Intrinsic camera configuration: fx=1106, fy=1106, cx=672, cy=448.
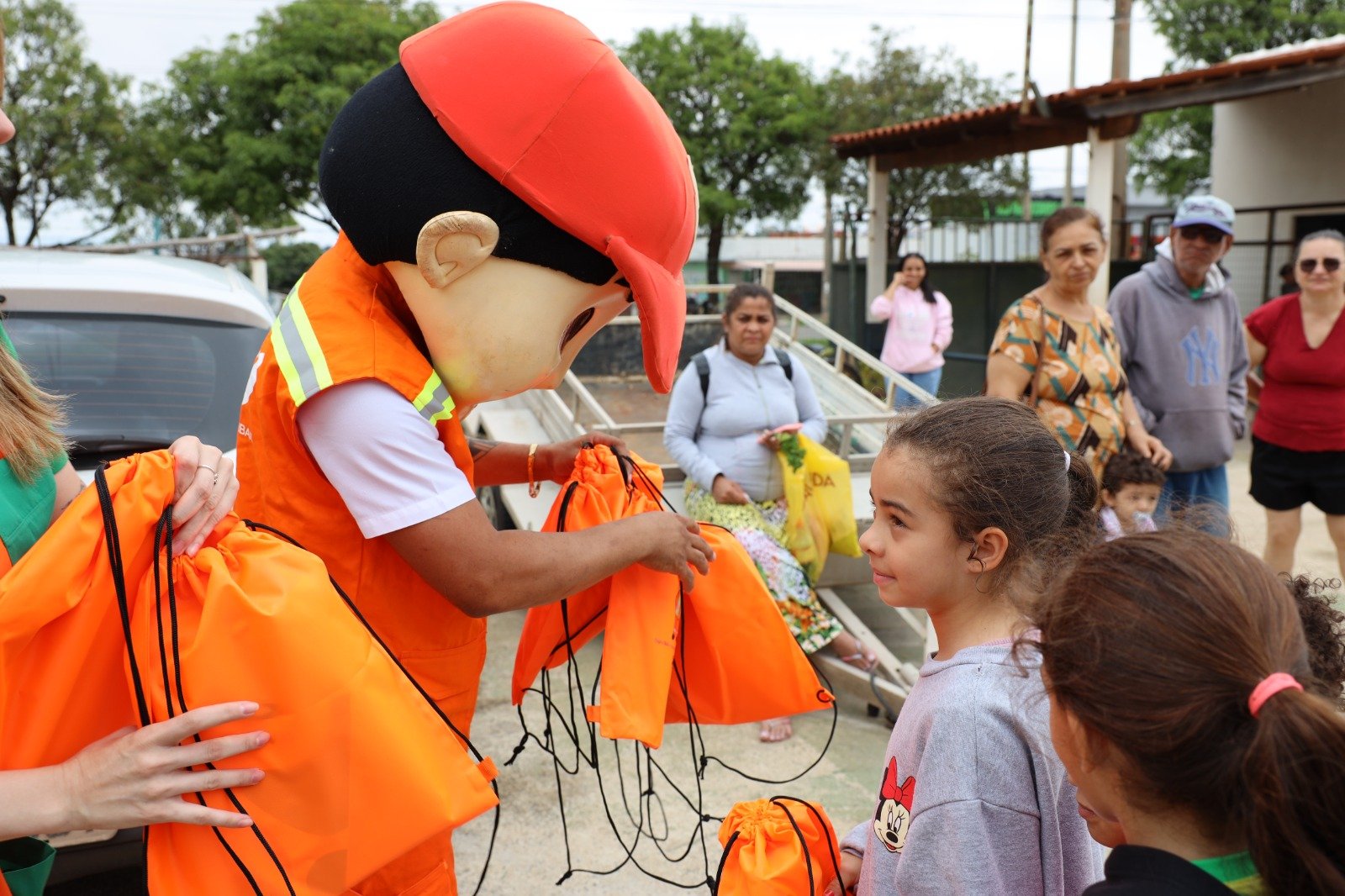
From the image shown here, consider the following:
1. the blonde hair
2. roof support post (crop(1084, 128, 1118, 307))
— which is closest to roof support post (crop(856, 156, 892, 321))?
roof support post (crop(1084, 128, 1118, 307))

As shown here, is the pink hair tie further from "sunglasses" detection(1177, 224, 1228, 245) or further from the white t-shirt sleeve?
"sunglasses" detection(1177, 224, 1228, 245)

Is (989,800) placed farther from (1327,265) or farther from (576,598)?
(1327,265)

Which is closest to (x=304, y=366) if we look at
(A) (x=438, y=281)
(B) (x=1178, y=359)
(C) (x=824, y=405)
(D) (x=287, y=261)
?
(A) (x=438, y=281)

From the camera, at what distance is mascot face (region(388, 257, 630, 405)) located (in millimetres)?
1585

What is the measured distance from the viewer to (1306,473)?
183 inches

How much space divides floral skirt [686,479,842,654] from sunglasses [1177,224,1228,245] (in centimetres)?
187

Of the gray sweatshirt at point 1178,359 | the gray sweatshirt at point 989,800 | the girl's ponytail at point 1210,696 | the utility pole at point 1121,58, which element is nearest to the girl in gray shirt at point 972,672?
the gray sweatshirt at point 989,800

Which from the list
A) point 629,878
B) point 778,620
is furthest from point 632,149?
point 629,878

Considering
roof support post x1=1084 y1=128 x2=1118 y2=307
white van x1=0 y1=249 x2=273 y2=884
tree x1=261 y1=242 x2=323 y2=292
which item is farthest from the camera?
tree x1=261 y1=242 x2=323 y2=292

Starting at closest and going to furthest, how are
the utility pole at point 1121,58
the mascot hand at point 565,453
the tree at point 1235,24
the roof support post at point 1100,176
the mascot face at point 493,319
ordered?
1. the mascot face at point 493,319
2. the mascot hand at point 565,453
3. the roof support post at point 1100,176
4. the utility pole at point 1121,58
5. the tree at point 1235,24

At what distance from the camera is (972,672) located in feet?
4.83

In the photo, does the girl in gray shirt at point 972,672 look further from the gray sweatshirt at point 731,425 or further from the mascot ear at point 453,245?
the gray sweatshirt at point 731,425

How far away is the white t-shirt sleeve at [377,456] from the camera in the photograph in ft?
4.80

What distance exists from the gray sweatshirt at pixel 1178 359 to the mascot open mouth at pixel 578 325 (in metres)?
3.13
